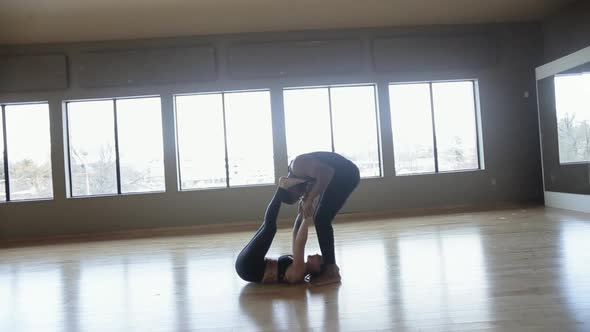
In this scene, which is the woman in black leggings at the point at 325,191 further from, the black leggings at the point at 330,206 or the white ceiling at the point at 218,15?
the white ceiling at the point at 218,15

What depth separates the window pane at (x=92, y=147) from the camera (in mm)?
6691

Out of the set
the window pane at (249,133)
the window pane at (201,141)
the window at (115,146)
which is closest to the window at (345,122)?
the window pane at (249,133)

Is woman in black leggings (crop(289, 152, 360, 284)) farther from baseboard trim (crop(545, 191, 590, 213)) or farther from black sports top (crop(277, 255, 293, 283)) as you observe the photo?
baseboard trim (crop(545, 191, 590, 213))

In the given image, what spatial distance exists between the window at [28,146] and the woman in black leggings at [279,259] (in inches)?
215

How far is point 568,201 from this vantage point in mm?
6016

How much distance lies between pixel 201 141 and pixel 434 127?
14.5 ft

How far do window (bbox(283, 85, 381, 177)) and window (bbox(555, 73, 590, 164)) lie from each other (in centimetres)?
294

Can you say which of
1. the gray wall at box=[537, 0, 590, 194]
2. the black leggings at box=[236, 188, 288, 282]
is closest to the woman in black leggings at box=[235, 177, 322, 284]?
the black leggings at box=[236, 188, 288, 282]

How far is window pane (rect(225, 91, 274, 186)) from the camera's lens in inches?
269

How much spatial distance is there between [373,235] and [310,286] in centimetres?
223

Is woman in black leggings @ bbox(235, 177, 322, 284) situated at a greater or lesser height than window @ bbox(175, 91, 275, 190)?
lesser

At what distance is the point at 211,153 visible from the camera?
687 centimetres

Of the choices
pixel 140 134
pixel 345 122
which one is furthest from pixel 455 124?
pixel 140 134

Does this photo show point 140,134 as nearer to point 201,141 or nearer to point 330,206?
point 201,141
